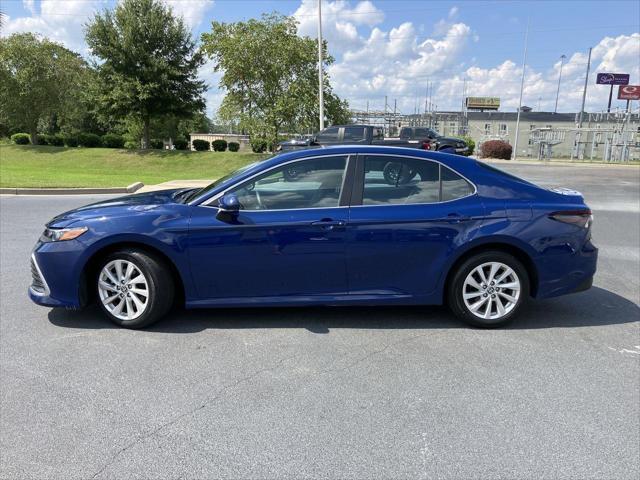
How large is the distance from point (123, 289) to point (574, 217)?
12.8ft

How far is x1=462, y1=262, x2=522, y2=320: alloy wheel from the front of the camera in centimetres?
424

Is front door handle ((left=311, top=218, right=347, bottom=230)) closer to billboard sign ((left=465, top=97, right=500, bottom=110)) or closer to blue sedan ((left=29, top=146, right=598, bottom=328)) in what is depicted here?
blue sedan ((left=29, top=146, right=598, bottom=328))

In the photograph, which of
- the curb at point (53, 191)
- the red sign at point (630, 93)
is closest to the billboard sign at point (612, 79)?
the red sign at point (630, 93)

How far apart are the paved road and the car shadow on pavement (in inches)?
0.9

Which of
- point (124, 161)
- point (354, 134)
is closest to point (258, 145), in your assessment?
point (124, 161)

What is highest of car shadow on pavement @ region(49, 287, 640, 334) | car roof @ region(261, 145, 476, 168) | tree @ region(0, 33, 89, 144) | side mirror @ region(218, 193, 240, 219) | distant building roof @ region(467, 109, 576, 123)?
tree @ region(0, 33, 89, 144)

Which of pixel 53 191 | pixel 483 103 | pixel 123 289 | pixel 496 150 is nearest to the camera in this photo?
pixel 123 289

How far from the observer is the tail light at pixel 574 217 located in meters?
4.26

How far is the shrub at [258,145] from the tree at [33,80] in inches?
544

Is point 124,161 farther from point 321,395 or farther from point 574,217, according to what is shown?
point 321,395

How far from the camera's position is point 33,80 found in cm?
3253

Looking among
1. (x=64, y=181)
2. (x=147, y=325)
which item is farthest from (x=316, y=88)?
(x=147, y=325)

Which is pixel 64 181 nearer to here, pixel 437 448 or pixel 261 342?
pixel 261 342

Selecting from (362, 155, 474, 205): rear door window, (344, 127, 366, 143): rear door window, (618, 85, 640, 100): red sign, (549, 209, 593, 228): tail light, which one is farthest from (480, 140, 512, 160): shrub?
(362, 155, 474, 205): rear door window
